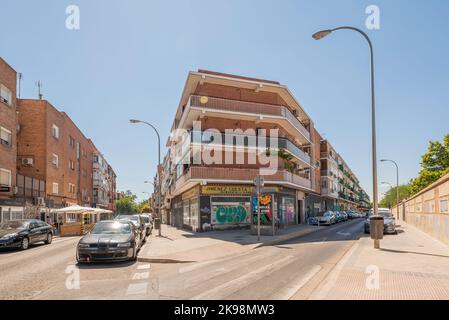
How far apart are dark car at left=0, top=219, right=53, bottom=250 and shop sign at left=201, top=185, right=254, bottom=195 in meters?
10.9

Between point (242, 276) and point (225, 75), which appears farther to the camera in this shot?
point (225, 75)

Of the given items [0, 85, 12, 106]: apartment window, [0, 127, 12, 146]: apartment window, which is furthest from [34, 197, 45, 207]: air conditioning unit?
[0, 85, 12, 106]: apartment window

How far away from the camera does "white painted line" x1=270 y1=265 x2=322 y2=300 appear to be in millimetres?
6493

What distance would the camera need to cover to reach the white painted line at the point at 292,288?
21.3 feet

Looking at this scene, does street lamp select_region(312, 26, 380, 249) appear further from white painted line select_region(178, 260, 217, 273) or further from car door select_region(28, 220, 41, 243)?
car door select_region(28, 220, 41, 243)

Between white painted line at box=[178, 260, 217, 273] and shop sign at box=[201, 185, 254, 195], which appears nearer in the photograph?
white painted line at box=[178, 260, 217, 273]

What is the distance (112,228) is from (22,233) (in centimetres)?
688

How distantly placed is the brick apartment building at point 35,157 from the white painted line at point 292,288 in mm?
22462

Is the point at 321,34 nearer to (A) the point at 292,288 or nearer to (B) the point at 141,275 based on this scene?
(A) the point at 292,288

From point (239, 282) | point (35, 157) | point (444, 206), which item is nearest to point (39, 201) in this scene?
point (35, 157)
